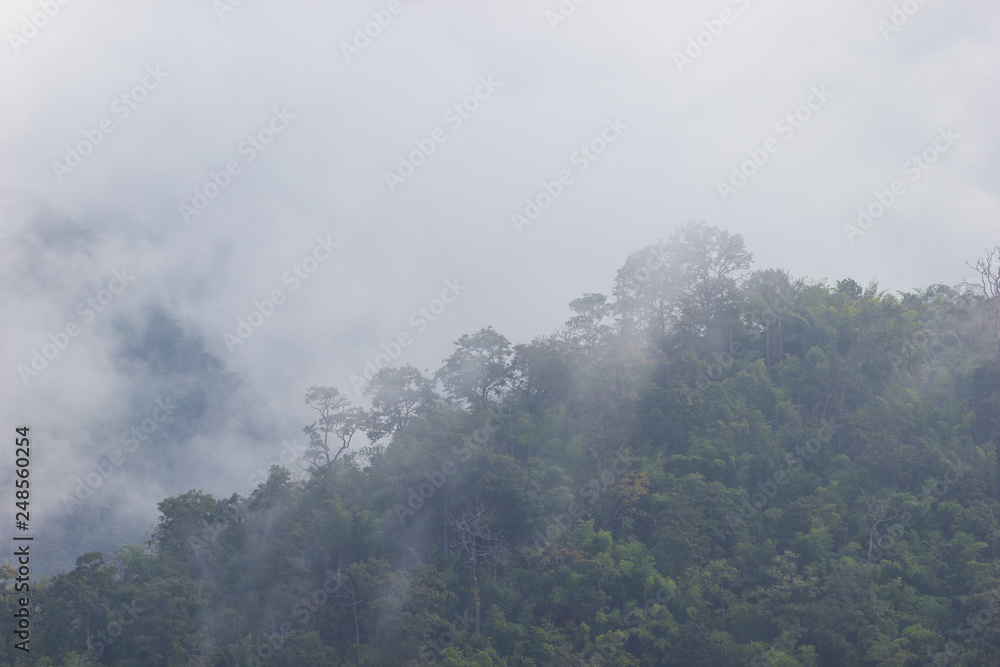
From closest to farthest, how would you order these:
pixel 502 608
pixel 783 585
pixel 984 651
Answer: pixel 984 651, pixel 783 585, pixel 502 608

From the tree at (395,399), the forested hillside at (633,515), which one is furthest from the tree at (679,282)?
the tree at (395,399)

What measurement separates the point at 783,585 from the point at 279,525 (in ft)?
70.1

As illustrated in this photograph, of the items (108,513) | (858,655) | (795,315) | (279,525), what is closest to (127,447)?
(108,513)

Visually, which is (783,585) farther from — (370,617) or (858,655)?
(370,617)

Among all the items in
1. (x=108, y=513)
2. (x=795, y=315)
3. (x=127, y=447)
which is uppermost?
(x=127, y=447)

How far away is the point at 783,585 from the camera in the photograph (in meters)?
31.0

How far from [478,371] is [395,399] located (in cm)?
447

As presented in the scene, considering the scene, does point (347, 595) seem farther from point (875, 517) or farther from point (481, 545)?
point (875, 517)

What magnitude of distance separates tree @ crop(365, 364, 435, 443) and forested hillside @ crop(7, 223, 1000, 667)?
113 mm

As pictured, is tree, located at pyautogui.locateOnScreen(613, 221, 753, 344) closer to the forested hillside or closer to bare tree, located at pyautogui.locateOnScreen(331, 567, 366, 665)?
the forested hillside


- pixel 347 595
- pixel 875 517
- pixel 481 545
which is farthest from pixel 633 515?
pixel 347 595

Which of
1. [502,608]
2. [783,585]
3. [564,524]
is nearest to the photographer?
[783,585]

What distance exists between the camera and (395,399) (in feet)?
137

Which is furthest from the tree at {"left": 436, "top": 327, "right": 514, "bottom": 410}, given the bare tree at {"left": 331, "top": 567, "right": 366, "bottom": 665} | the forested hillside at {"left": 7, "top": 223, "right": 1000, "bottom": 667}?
the bare tree at {"left": 331, "top": 567, "right": 366, "bottom": 665}
